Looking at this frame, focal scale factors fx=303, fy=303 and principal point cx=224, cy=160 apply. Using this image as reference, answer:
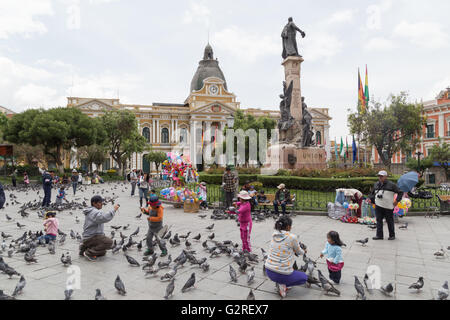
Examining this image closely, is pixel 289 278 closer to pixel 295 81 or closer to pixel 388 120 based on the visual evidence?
pixel 295 81

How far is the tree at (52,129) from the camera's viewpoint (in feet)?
87.4

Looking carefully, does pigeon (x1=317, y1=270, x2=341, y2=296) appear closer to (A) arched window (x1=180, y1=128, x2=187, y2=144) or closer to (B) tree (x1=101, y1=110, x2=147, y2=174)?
(B) tree (x1=101, y1=110, x2=147, y2=174)

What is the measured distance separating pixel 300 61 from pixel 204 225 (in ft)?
42.5

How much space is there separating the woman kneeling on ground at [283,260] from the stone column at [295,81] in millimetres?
14532

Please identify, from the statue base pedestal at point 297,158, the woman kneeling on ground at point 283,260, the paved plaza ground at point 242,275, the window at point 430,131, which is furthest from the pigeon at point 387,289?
the window at point 430,131

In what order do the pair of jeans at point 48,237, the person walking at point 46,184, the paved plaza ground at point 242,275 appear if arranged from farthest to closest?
the person walking at point 46,184 → the pair of jeans at point 48,237 → the paved plaza ground at point 242,275

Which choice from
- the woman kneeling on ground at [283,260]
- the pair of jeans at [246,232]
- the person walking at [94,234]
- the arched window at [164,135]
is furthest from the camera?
the arched window at [164,135]

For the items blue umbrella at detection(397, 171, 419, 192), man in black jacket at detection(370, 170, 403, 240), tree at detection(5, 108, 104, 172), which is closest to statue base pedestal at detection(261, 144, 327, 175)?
blue umbrella at detection(397, 171, 419, 192)

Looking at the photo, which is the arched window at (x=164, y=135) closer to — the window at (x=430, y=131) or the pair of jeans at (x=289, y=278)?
the window at (x=430, y=131)

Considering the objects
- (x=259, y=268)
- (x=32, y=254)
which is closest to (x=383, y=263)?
(x=259, y=268)

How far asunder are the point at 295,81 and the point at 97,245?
1514 centimetres

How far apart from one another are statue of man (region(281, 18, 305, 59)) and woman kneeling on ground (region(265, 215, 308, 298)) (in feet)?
52.3

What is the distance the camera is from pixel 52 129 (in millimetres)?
26594

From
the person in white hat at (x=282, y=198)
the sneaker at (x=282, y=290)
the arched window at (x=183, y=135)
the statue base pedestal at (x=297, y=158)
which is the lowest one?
the sneaker at (x=282, y=290)
